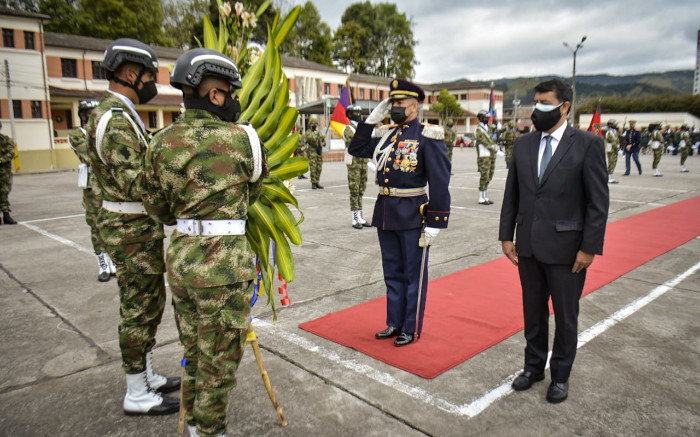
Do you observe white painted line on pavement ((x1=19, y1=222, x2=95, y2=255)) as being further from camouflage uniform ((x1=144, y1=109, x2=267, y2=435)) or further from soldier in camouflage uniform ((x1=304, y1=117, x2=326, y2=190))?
soldier in camouflage uniform ((x1=304, y1=117, x2=326, y2=190))

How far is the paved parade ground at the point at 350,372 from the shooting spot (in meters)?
2.99

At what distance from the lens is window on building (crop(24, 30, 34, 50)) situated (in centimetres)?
3083

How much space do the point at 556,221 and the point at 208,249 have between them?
2.22m

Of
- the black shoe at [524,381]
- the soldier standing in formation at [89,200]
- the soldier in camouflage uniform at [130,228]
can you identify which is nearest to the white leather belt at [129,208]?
the soldier in camouflage uniform at [130,228]

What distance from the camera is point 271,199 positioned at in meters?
3.14

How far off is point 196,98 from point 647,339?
4.11 m

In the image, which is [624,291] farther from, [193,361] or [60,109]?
[60,109]

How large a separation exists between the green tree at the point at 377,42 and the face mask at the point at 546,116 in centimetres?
6548

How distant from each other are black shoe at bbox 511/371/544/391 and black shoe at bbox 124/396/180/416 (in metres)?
2.28

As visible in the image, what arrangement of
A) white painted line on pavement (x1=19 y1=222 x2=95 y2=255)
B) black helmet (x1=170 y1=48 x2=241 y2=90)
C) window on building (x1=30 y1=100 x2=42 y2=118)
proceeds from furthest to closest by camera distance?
window on building (x1=30 y1=100 x2=42 y2=118) < white painted line on pavement (x1=19 y1=222 x2=95 y2=255) < black helmet (x1=170 y1=48 x2=241 y2=90)

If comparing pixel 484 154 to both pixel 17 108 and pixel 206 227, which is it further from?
pixel 17 108

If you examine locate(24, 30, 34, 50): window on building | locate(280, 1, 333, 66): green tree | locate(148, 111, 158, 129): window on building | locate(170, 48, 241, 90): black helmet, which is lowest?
locate(170, 48, 241, 90): black helmet

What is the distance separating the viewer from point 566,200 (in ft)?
10.5

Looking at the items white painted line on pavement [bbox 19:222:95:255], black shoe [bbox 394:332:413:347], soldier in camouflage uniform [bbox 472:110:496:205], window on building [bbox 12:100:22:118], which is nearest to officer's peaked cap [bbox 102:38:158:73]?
black shoe [bbox 394:332:413:347]
